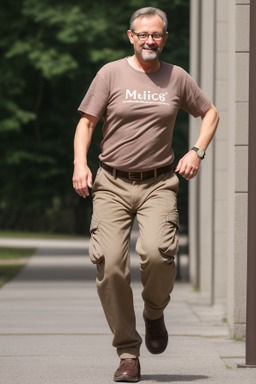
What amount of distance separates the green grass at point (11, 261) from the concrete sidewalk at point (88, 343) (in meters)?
3.77

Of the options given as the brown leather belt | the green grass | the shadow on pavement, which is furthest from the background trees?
the brown leather belt

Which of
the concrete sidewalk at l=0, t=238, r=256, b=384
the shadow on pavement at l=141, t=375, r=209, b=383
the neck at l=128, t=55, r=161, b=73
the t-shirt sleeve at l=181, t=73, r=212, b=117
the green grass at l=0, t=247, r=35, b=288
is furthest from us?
the green grass at l=0, t=247, r=35, b=288

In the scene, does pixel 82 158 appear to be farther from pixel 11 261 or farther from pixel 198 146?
pixel 11 261

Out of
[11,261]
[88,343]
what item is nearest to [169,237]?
[88,343]

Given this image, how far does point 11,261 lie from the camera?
26.4 metres

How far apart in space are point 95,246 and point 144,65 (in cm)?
109

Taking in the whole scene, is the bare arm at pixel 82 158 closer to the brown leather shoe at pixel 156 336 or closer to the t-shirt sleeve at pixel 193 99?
the t-shirt sleeve at pixel 193 99

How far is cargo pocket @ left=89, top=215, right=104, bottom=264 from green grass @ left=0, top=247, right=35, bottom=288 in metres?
10.7

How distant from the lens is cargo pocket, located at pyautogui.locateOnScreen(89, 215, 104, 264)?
266 inches

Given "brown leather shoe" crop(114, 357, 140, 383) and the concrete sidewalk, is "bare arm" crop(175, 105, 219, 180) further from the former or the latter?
the concrete sidewalk

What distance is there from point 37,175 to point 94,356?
781 inches

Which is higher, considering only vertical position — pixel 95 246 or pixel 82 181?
pixel 82 181

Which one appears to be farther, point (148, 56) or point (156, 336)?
point (156, 336)

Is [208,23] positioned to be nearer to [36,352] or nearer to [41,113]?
[36,352]
